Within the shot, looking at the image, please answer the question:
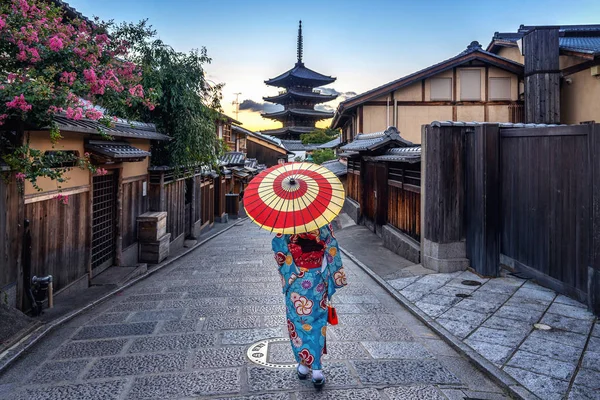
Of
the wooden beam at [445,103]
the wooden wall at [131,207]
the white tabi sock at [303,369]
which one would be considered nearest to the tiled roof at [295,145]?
the wooden beam at [445,103]

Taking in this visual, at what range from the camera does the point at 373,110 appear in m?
19.8

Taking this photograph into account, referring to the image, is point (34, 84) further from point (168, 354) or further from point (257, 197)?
point (168, 354)

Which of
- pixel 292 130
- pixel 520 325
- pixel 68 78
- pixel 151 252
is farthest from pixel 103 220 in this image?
pixel 292 130

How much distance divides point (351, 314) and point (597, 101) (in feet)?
44.5

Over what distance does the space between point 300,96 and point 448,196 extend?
168ft

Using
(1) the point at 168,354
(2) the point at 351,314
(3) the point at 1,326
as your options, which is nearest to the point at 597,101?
(2) the point at 351,314

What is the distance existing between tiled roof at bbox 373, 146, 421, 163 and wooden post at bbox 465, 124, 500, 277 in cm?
163

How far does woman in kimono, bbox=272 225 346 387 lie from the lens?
4.44 m

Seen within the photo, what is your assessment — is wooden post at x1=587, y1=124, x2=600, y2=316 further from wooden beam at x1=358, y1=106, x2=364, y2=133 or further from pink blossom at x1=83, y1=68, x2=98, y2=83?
wooden beam at x1=358, y1=106, x2=364, y2=133

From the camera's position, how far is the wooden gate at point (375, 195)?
1444 cm

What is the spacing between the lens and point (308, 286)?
4453mm

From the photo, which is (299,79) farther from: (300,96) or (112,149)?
(112,149)

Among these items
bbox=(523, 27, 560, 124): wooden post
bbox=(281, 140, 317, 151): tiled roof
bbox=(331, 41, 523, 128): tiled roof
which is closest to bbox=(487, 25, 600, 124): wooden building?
bbox=(523, 27, 560, 124): wooden post

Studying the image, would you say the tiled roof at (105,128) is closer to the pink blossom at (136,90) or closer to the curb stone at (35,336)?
the pink blossom at (136,90)
